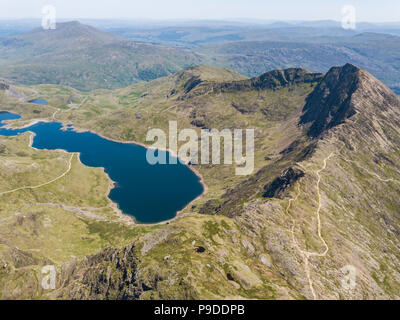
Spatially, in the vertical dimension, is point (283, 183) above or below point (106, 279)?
above

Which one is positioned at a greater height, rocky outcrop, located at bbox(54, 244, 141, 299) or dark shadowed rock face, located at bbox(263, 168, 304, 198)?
dark shadowed rock face, located at bbox(263, 168, 304, 198)

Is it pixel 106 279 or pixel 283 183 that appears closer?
pixel 106 279

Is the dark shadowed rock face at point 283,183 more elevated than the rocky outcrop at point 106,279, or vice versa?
the dark shadowed rock face at point 283,183

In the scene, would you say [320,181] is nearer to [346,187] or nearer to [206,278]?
[346,187]

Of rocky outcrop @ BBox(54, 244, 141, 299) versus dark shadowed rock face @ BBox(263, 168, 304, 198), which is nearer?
rocky outcrop @ BBox(54, 244, 141, 299)

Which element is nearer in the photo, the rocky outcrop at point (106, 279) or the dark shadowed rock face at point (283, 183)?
the rocky outcrop at point (106, 279)
